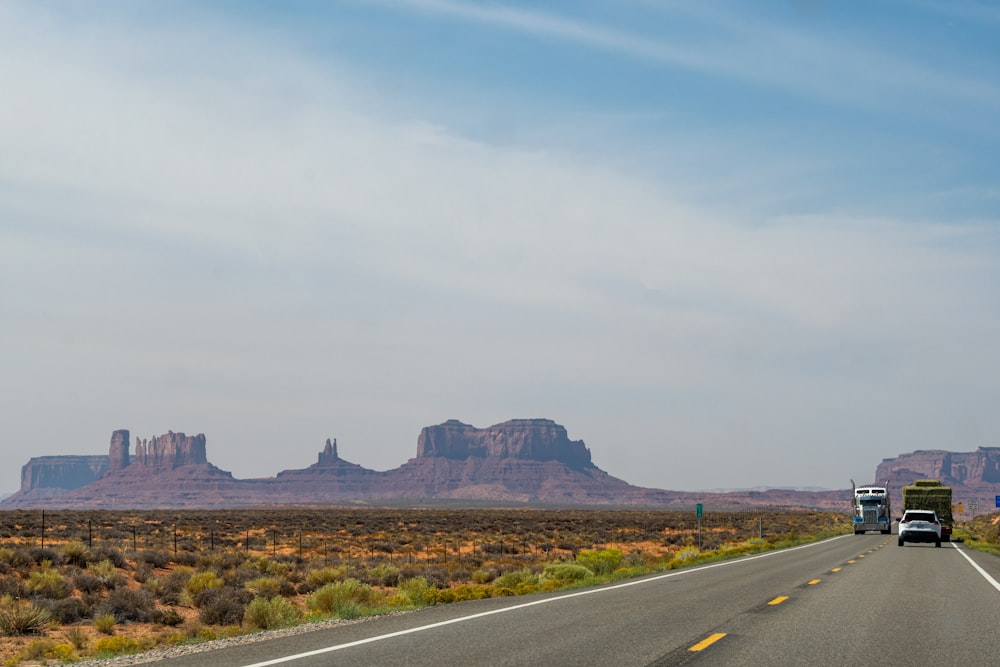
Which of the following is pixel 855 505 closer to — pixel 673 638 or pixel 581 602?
pixel 581 602

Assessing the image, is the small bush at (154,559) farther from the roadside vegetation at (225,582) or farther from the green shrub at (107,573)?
the green shrub at (107,573)

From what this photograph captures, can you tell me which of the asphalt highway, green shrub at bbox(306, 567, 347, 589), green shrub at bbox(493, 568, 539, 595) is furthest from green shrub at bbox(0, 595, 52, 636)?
green shrub at bbox(493, 568, 539, 595)

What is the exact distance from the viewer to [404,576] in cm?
2880

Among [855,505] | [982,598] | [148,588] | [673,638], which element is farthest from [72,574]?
[855,505]

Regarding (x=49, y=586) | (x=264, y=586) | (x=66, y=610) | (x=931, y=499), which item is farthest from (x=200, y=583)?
(x=931, y=499)

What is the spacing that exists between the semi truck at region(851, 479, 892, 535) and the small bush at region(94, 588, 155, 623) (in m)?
54.6

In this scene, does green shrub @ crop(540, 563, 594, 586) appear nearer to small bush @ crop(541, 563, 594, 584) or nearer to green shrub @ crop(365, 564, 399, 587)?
small bush @ crop(541, 563, 594, 584)

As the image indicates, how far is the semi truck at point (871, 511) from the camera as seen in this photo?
217ft

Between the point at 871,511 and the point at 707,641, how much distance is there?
6118cm

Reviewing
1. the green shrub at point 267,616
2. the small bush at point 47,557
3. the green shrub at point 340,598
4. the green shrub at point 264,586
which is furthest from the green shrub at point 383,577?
the green shrub at point 267,616

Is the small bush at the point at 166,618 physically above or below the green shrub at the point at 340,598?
below

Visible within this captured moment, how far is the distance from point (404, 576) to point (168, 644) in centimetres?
1475

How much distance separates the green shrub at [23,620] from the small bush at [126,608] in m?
1.60

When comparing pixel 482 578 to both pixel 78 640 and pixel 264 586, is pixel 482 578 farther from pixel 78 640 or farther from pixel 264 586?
pixel 78 640
